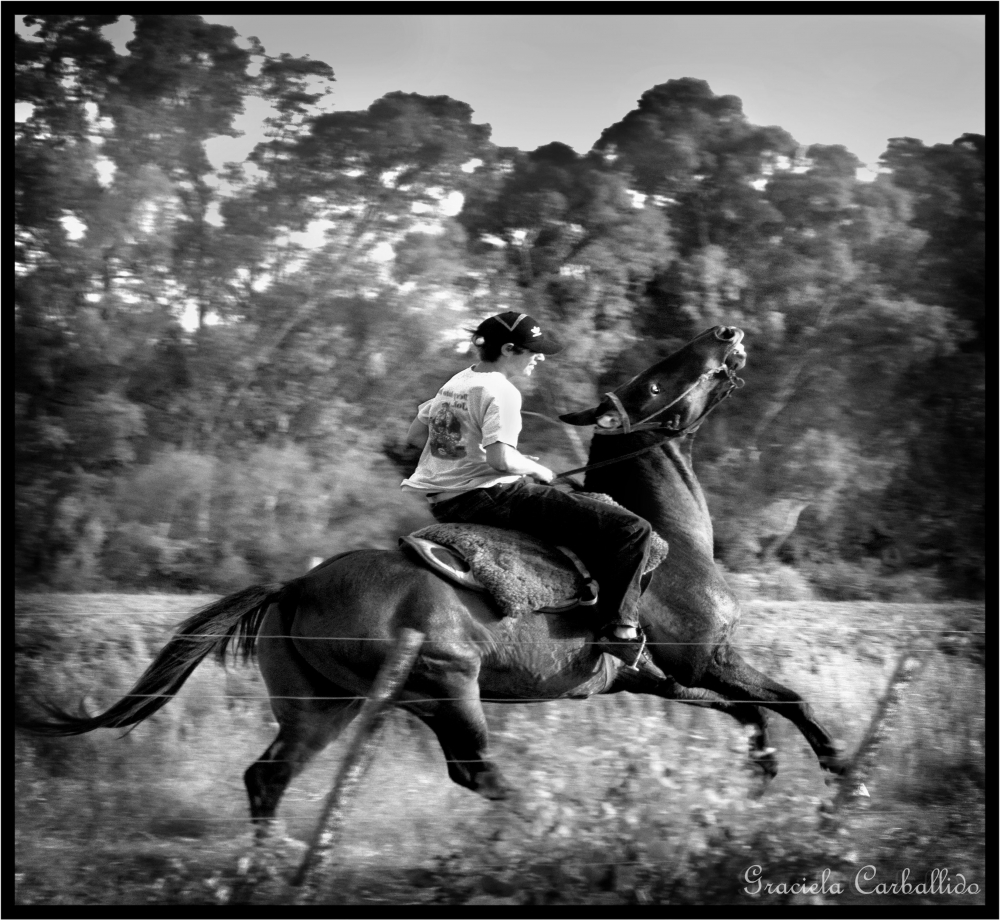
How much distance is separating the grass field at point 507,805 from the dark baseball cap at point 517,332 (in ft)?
4.82

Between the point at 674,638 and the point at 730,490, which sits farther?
the point at 730,490

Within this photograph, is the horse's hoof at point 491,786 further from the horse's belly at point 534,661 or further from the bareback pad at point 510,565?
the bareback pad at point 510,565

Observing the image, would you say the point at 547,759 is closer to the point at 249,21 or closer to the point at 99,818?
the point at 99,818

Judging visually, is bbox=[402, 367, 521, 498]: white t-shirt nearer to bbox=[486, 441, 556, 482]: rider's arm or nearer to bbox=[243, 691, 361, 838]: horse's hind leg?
bbox=[486, 441, 556, 482]: rider's arm

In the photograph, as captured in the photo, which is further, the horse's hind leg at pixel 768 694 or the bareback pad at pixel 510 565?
the horse's hind leg at pixel 768 694

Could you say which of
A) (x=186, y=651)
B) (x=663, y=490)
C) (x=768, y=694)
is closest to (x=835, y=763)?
(x=768, y=694)

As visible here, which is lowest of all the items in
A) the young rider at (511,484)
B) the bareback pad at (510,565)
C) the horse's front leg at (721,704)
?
the horse's front leg at (721,704)

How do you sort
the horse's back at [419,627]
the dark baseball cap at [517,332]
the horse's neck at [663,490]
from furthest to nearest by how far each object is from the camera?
the horse's neck at [663,490] → the dark baseball cap at [517,332] → the horse's back at [419,627]

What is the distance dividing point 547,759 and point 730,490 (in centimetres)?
173

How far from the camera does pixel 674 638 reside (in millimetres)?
5020

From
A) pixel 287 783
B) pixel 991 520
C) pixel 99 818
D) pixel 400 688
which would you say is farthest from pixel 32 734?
pixel 991 520

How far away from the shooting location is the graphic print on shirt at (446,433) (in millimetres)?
4910

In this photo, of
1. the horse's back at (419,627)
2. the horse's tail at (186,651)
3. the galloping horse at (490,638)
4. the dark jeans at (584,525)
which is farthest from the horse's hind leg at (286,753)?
the dark jeans at (584,525)

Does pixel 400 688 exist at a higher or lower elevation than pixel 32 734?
higher
